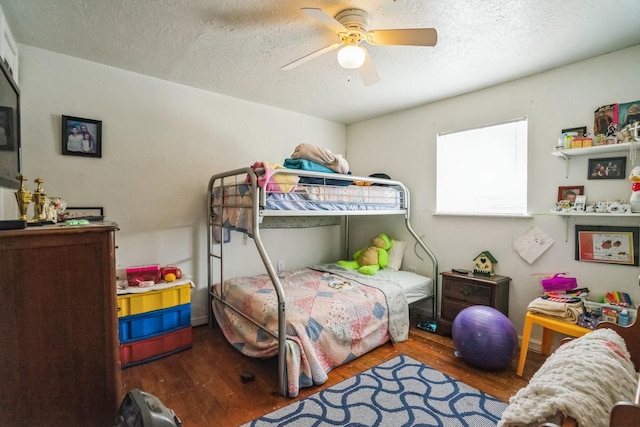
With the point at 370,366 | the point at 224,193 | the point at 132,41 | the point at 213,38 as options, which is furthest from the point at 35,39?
the point at 370,366

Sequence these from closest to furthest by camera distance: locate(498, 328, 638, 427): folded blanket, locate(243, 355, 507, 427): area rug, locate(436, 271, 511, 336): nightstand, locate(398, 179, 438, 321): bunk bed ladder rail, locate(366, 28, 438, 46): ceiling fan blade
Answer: locate(498, 328, 638, 427): folded blanket → locate(366, 28, 438, 46): ceiling fan blade → locate(243, 355, 507, 427): area rug → locate(436, 271, 511, 336): nightstand → locate(398, 179, 438, 321): bunk bed ladder rail

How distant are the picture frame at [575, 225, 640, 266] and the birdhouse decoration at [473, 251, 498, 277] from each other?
608 millimetres

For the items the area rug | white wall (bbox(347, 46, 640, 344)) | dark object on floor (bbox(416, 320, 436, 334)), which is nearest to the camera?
the area rug

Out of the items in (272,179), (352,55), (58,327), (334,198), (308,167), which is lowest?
(58,327)

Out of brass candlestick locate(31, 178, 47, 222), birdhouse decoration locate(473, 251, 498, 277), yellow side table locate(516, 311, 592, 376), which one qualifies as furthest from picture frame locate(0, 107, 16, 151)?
birdhouse decoration locate(473, 251, 498, 277)

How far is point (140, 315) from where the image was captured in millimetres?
2252

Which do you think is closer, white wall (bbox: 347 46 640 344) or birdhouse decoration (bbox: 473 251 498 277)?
white wall (bbox: 347 46 640 344)

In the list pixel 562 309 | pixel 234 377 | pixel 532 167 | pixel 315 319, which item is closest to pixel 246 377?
pixel 234 377

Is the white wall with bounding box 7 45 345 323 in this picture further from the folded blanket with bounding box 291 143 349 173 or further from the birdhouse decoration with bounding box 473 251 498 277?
the birdhouse decoration with bounding box 473 251 498 277

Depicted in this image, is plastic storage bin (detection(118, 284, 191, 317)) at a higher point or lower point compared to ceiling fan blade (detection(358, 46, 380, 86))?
lower

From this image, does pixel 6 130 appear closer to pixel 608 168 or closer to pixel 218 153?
pixel 218 153

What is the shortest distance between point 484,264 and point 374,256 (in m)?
1.09

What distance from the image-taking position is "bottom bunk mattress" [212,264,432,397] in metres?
1.98

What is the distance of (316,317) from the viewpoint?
2123 millimetres
